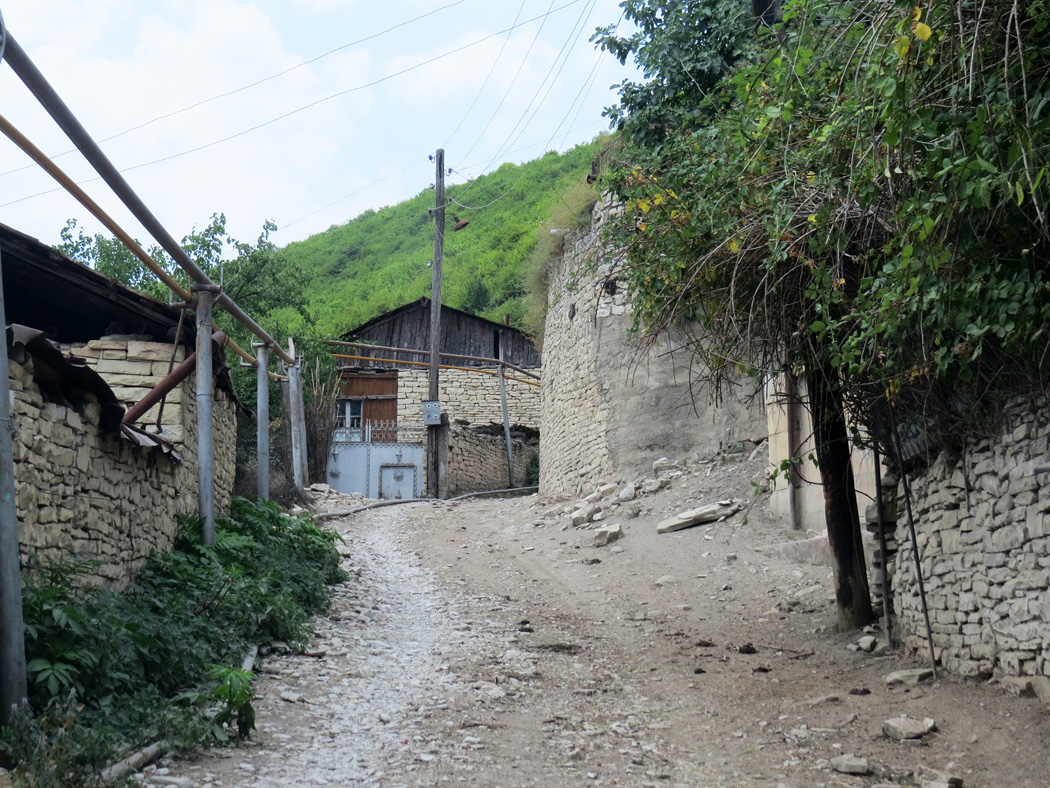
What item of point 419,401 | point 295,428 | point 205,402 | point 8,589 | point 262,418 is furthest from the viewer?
point 419,401

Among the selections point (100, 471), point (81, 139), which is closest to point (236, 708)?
point (100, 471)

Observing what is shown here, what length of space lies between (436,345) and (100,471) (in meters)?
16.6

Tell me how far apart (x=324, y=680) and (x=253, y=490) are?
8.22m

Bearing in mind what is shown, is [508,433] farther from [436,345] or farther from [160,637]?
[160,637]

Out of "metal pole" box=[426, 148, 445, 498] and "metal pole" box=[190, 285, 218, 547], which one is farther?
"metal pole" box=[426, 148, 445, 498]

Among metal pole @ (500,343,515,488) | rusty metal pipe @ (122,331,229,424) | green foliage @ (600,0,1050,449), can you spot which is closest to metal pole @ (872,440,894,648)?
green foliage @ (600,0,1050,449)

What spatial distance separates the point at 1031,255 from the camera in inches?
146

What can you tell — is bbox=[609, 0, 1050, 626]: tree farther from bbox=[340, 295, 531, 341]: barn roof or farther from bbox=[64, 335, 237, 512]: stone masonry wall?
bbox=[340, 295, 531, 341]: barn roof

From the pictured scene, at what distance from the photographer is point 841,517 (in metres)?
6.58

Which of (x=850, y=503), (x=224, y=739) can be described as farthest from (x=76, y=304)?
(x=850, y=503)

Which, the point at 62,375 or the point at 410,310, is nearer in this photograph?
the point at 62,375

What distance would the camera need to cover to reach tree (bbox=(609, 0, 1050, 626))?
3.45 meters

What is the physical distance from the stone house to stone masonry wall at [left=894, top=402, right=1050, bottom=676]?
16.2 feet

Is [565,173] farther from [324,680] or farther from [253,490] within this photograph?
[324,680]
